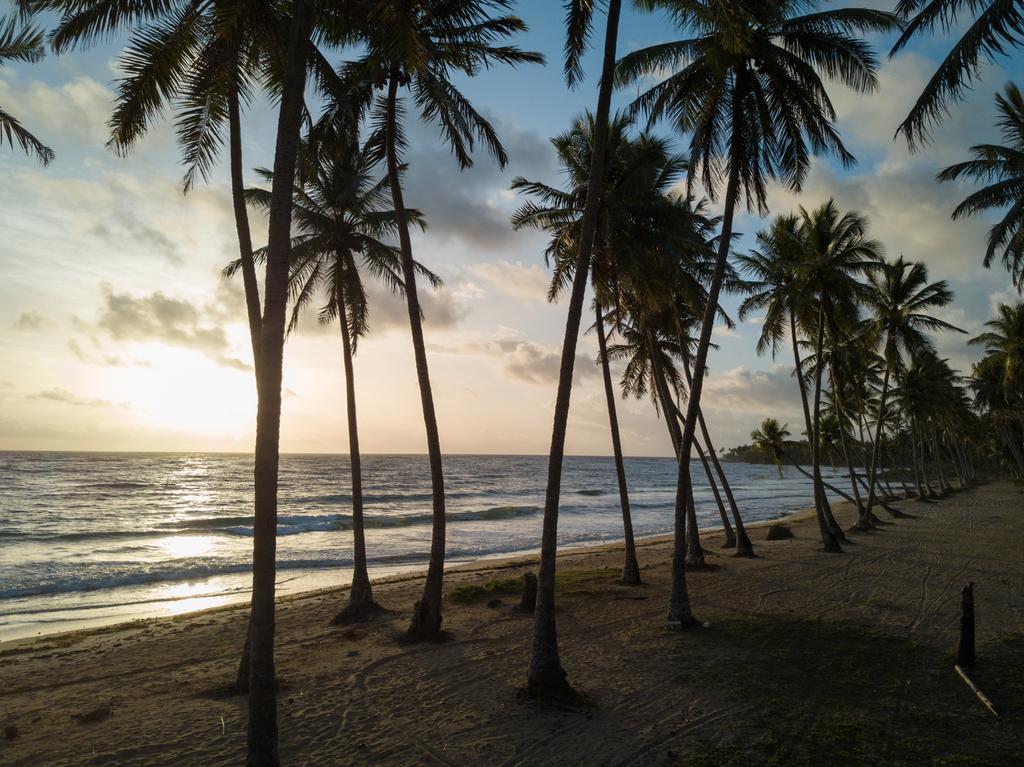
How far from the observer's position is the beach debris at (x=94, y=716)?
7.12 metres

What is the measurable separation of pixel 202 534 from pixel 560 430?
28899 mm

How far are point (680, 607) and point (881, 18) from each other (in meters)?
10.5

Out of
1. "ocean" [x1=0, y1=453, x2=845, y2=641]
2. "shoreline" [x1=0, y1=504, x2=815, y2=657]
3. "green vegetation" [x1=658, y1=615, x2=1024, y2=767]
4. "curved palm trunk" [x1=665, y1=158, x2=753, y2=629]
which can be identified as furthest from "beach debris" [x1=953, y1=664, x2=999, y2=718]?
"ocean" [x1=0, y1=453, x2=845, y2=641]

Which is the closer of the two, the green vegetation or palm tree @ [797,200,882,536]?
the green vegetation

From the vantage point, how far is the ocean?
54.5 ft

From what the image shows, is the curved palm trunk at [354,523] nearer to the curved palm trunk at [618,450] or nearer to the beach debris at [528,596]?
the beach debris at [528,596]

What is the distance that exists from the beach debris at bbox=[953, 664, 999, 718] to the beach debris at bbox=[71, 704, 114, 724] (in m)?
10.5

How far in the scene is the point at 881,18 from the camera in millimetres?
9570

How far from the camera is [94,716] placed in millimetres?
7191

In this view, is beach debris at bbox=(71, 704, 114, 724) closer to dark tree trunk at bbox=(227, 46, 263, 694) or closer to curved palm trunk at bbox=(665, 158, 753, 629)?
dark tree trunk at bbox=(227, 46, 263, 694)

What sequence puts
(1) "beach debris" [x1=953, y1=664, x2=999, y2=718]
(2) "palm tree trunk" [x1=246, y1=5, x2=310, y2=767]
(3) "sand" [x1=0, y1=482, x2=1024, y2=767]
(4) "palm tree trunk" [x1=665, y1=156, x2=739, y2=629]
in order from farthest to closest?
(4) "palm tree trunk" [x1=665, y1=156, x2=739, y2=629] < (1) "beach debris" [x1=953, y1=664, x2=999, y2=718] < (3) "sand" [x1=0, y1=482, x2=1024, y2=767] < (2) "palm tree trunk" [x1=246, y1=5, x2=310, y2=767]

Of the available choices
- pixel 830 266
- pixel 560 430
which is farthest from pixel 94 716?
pixel 830 266

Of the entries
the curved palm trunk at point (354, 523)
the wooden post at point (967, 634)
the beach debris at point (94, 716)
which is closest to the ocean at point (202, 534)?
the curved palm trunk at point (354, 523)

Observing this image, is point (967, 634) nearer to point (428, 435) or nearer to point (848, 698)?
point (848, 698)
